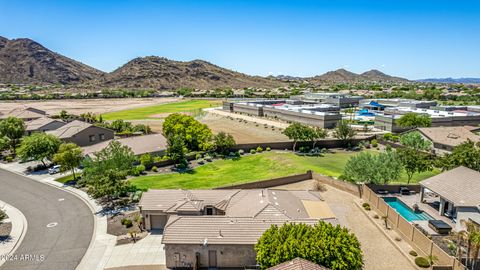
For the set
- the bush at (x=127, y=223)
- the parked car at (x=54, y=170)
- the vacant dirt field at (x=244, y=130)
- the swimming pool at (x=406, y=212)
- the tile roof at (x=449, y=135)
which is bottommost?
the swimming pool at (x=406, y=212)

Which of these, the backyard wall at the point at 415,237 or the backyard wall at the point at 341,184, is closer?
the backyard wall at the point at 415,237

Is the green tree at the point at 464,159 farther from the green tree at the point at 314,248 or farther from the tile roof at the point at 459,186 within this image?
the green tree at the point at 314,248

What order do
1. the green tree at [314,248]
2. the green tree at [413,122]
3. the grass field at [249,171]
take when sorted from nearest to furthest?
1. the green tree at [314,248]
2. the grass field at [249,171]
3. the green tree at [413,122]

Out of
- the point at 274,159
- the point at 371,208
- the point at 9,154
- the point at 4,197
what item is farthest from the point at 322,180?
the point at 9,154

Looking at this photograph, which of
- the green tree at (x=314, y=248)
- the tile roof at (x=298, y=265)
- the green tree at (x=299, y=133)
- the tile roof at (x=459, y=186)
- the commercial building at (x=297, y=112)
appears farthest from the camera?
the commercial building at (x=297, y=112)

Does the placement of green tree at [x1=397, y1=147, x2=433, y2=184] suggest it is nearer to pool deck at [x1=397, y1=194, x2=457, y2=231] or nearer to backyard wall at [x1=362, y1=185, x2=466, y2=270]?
pool deck at [x1=397, y1=194, x2=457, y2=231]

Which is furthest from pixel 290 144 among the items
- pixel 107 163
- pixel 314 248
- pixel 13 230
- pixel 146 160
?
pixel 13 230

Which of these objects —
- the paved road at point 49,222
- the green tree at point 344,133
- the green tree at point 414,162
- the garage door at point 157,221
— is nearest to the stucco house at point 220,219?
the garage door at point 157,221
